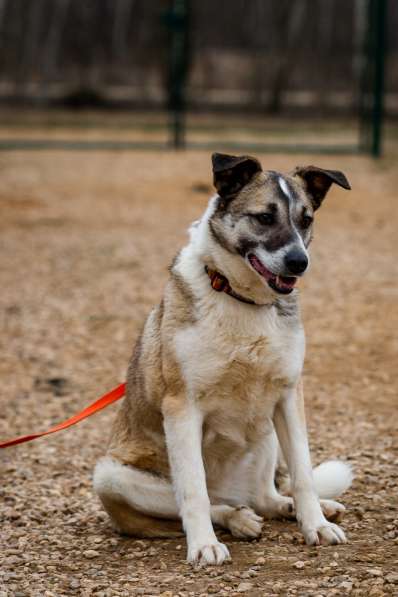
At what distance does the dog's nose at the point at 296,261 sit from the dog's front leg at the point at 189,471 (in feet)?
2.13

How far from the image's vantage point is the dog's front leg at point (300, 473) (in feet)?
13.6

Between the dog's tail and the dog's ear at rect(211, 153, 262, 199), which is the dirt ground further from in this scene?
the dog's ear at rect(211, 153, 262, 199)

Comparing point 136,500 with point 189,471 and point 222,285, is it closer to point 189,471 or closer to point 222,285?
point 189,471

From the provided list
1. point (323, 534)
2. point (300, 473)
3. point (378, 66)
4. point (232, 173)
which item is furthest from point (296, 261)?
point (378, 66)

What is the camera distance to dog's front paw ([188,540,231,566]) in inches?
157

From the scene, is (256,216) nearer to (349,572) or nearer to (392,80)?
(349,572)

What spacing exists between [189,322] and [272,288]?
1.17 feet

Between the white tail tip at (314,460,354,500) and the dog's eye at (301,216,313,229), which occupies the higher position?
the dog's eye at (301,216,313,229)

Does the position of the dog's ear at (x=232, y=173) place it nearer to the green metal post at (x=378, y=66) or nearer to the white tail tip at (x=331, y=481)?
the white tail tip at (x=331, y=481)

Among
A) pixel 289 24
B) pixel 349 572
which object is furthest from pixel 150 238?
pixel 349 572

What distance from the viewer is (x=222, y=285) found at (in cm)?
423

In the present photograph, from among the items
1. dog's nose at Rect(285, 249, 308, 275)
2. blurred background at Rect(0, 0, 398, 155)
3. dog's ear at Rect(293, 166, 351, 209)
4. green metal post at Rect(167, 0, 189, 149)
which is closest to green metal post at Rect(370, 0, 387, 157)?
blurred background at Rect(0, 0, 398, 155)

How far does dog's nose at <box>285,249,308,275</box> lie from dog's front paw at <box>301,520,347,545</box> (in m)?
1.00

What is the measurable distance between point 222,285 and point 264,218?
1.02 feet
